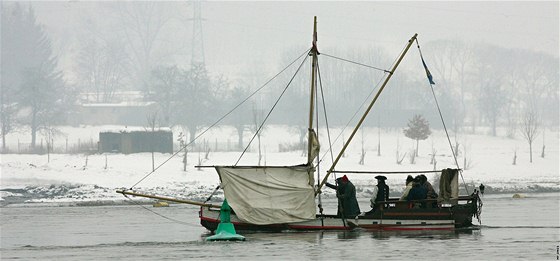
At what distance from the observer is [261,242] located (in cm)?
3925

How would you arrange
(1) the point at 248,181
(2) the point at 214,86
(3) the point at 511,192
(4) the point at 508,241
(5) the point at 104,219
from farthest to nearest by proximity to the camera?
(2) the point at 214,86
(3) the point at 511,192
(5) the point at 104,219
(1) the point at 248,181
(4) the point at 508,241

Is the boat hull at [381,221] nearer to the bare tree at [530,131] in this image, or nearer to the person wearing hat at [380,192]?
the person wearing hat at [380,192]

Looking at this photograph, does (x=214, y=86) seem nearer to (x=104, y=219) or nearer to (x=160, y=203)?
(x=160, y=203)

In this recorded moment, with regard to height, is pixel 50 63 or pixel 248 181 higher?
pixel 50 63

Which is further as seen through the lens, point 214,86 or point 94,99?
point 94,99

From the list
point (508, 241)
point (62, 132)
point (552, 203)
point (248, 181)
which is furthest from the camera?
point (62, 132)

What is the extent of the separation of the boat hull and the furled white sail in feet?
1.26

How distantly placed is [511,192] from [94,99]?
105 meters

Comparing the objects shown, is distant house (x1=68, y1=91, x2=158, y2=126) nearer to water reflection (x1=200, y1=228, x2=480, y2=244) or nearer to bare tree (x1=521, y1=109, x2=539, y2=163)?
bare tree (x1=521, y1=109, x2=539, y2=163)

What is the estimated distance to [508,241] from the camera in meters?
38.8

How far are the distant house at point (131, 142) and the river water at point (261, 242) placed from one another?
44459 mm

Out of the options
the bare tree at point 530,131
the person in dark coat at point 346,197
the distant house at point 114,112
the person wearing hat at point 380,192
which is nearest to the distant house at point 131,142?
the bare tree at point 530,131

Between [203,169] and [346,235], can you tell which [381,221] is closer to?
[346,235]

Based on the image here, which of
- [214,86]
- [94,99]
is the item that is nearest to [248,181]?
[214,86]
